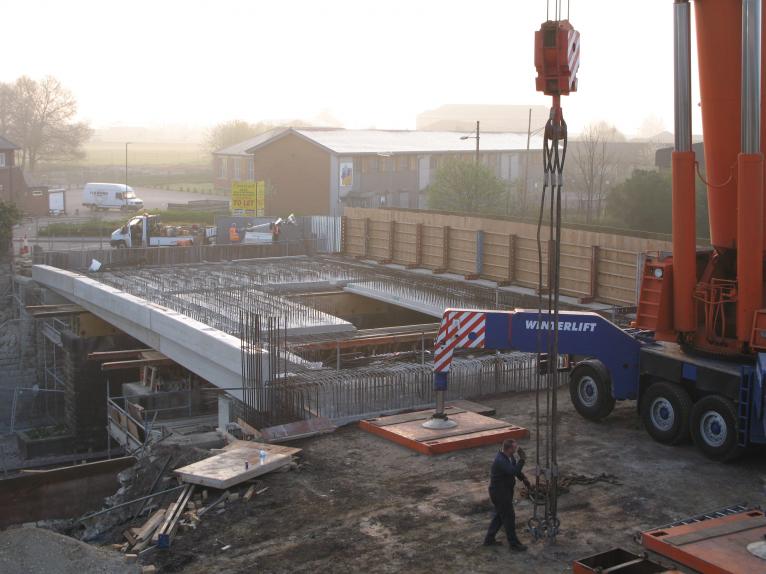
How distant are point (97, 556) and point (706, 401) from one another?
933 centimetres

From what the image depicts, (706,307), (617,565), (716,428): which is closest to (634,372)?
(706,307)

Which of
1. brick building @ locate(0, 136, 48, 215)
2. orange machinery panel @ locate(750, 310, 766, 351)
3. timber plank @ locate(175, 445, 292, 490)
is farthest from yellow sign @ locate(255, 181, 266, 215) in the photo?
orange machinery panel @ locate(750, 310, 766, 351)

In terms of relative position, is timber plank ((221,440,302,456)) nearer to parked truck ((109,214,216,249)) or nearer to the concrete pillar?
the concrete pillar

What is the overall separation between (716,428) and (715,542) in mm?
4058

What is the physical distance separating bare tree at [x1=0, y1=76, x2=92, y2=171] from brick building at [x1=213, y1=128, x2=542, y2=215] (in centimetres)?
5395

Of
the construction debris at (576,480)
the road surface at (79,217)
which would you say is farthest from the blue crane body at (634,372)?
the road surface at (79,217)

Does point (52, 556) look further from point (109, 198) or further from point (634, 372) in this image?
point (109, 198)

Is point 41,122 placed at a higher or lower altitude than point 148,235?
higher

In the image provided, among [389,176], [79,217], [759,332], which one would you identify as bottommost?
[759,332]

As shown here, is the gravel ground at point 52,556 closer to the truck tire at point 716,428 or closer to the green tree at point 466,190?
the truck tire at point 716,428

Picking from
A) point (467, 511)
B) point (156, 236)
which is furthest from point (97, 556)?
point (156, 236)

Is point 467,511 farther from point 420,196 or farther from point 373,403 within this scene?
point 420,196

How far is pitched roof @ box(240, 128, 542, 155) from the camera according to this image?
203ft

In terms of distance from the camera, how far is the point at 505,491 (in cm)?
1169
